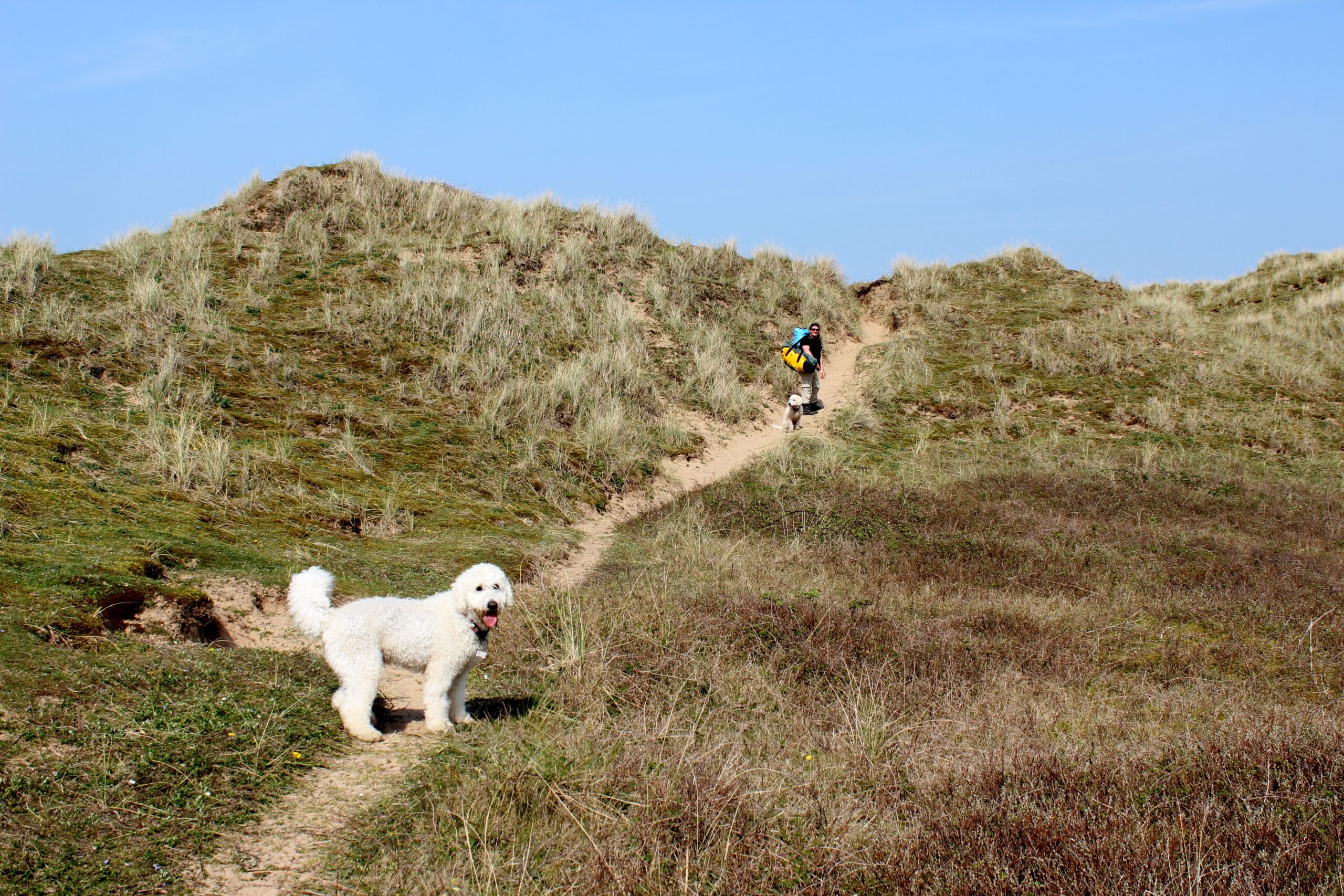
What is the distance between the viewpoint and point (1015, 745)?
4.86 meters

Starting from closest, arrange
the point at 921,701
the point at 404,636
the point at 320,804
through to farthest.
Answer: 1. the point at 320,804
2. the point at 404,636
3. the point at 921,701

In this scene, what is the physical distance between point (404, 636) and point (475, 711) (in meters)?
0.95

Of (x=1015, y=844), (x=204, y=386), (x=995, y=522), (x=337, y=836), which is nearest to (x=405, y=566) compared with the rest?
(x=337, y=836)

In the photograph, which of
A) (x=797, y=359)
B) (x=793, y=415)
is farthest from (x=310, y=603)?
(x=797, y=359)

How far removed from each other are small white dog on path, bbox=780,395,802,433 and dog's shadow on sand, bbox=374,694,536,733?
14.2m

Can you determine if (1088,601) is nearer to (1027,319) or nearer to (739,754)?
(739,754)

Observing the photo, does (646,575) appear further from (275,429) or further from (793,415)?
(793,415)

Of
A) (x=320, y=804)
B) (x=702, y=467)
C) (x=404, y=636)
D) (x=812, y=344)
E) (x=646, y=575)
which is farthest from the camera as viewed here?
(x=812, y=344)

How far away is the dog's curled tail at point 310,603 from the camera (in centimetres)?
561

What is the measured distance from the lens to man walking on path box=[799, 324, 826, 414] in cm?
2045

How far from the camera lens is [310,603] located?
18.5ft

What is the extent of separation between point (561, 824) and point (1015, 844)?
2.07 meters

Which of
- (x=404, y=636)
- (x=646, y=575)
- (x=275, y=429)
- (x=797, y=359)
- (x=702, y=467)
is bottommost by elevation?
(x=646, y=575)

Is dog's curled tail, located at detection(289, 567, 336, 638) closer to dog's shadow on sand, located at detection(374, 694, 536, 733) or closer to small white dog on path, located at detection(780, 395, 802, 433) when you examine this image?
dog's shadow on sand, located at detection(374, 694, 536, 733)
